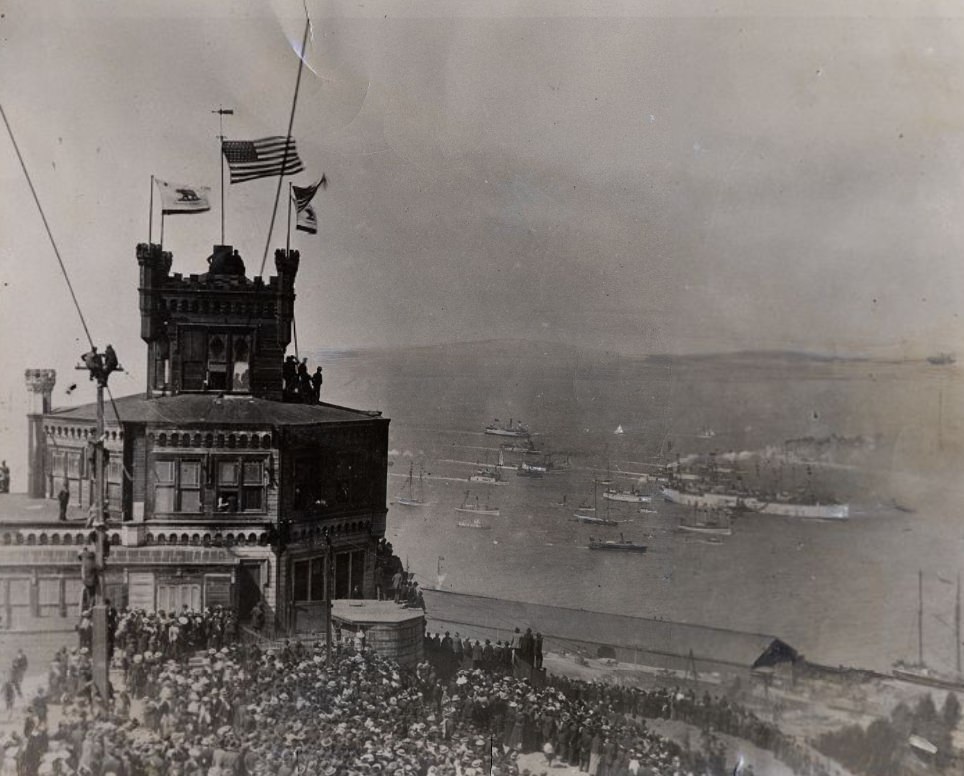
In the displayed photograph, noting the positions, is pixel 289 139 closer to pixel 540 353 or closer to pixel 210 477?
pixel 540 353

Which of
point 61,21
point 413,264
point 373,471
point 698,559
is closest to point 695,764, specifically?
point 698,559

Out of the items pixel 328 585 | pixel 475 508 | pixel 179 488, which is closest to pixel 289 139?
pixel 179 488

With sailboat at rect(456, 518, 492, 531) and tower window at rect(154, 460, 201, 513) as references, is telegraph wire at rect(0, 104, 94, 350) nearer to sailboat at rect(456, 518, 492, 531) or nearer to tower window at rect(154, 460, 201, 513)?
tower window at rect(154, 460, 201, 513)

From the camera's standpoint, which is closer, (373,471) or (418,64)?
(418,64)

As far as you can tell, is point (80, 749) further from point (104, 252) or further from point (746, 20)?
point (746, 20)

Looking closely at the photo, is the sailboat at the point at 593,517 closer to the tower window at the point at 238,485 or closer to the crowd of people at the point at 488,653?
the crowd of people at the point at 488,653
